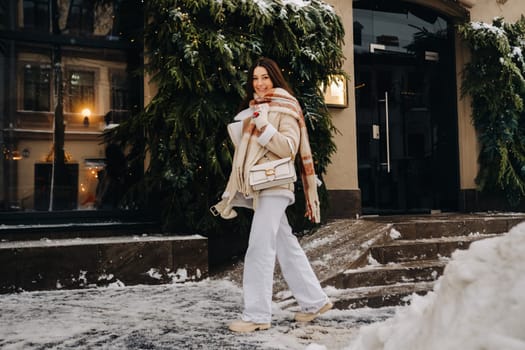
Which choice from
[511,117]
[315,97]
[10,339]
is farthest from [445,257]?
[10,339]

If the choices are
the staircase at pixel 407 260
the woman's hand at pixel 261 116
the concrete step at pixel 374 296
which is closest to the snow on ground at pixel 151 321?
the concrete step at pixel 374 296

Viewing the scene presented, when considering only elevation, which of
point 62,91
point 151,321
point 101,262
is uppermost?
point 62,91

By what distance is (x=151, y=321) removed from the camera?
340 centimetres

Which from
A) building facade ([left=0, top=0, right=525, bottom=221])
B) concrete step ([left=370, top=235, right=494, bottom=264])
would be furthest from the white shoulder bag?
building facade ([left=0, top=0, right=525, bottom=221])

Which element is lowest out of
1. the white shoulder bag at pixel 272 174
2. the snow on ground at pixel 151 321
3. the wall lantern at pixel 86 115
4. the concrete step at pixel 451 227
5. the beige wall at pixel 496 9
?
the snow on ground at pixel 151 321

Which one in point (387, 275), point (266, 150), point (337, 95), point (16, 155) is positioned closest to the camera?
point (266, 150)

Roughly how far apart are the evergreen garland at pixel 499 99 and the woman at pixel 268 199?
4.99 metres

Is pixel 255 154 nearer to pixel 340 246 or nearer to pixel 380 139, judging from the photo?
pixel 340 246

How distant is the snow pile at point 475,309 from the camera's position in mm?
1448

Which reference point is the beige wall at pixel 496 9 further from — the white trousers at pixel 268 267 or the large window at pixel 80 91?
the white trousers at pixel 268 267

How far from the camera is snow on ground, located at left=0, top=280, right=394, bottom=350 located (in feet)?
9.48

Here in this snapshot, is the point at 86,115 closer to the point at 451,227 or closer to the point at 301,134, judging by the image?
the point at 301,134

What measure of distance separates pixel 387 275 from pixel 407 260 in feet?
1.79

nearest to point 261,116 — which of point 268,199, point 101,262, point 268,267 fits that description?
point 268,199
